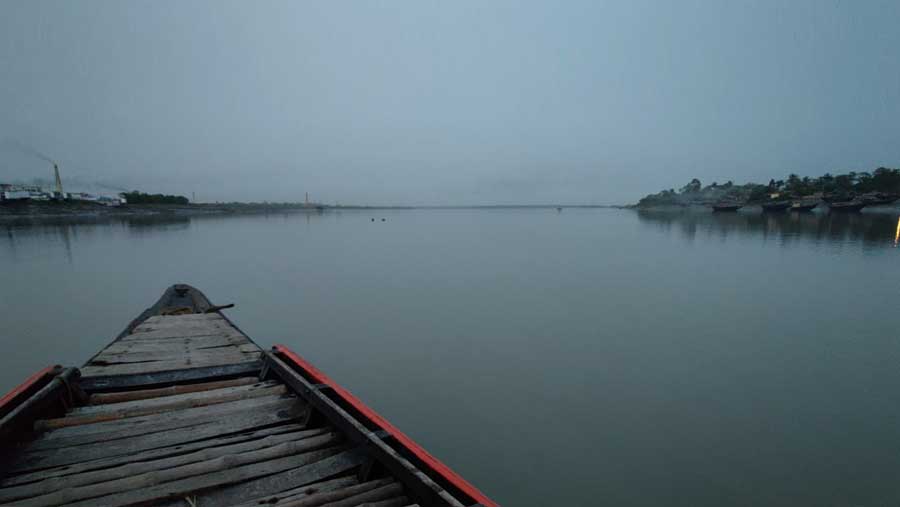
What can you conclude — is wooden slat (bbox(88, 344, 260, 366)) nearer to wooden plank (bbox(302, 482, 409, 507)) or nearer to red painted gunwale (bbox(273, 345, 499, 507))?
red painted gunwale (bbox(273, 345, 499, 507))

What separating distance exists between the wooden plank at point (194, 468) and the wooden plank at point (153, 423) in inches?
23.0

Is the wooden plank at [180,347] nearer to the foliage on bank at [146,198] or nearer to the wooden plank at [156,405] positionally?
the wooden plank at [156,405]

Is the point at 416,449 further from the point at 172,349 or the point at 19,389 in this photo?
the point at 172,349

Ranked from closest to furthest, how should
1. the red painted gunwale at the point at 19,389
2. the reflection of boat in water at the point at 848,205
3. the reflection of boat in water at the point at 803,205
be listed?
the red painted gunwale at the point at 19,389, the reflection of boat in water at the point at 848,205, the reflection of boat in water at the point at 803,205

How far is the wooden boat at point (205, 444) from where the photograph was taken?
2311 mm

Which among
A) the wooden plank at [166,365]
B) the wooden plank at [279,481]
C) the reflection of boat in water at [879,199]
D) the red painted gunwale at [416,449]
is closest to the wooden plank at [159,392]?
the wooden plank at [166,365]

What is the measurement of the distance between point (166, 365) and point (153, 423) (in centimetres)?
147

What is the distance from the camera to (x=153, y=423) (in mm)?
3115

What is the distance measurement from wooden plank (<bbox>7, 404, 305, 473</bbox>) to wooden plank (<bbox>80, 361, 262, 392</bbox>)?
1.13 m

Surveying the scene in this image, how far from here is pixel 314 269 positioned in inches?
742

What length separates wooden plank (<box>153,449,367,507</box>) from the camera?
2.33 metres

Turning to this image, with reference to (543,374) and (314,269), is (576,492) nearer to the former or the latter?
(543,374)

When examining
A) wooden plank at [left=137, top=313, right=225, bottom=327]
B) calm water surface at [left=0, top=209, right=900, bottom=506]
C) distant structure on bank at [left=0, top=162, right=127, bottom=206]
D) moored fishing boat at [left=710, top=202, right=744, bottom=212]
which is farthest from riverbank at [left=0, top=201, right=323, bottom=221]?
moored fishing boat at [left=710, top=202, right=744, bottom=212]

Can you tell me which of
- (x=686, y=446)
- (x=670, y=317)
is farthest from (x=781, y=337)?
(x=686, y=446)
